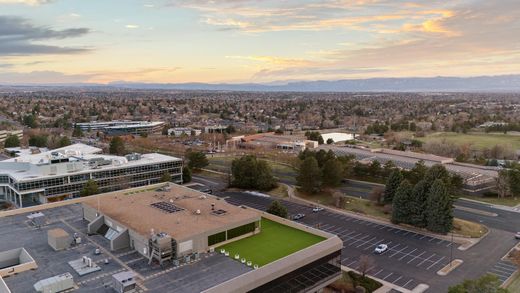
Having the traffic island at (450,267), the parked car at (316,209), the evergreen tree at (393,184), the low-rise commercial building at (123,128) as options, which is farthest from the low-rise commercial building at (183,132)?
the traffic island at (450,267)

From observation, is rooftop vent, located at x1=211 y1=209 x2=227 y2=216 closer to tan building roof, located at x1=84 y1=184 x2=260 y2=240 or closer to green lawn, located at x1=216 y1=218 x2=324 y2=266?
tan building roof, located at x1=84 y1=184 x2=260 y2=240

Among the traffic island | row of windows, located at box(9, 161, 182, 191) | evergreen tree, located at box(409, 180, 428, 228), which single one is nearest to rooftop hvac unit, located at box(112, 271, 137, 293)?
the traffic island

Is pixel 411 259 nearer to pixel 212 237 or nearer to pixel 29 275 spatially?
pixel 212 237

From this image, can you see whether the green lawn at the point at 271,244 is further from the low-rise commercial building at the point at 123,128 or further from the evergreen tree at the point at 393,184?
the low-rise commercial building at the point at 123,128

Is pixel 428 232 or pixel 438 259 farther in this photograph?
pixel 428 232

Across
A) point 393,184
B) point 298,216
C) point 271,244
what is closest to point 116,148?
point 298,216

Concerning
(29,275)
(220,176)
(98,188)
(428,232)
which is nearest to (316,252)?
(29,275)
